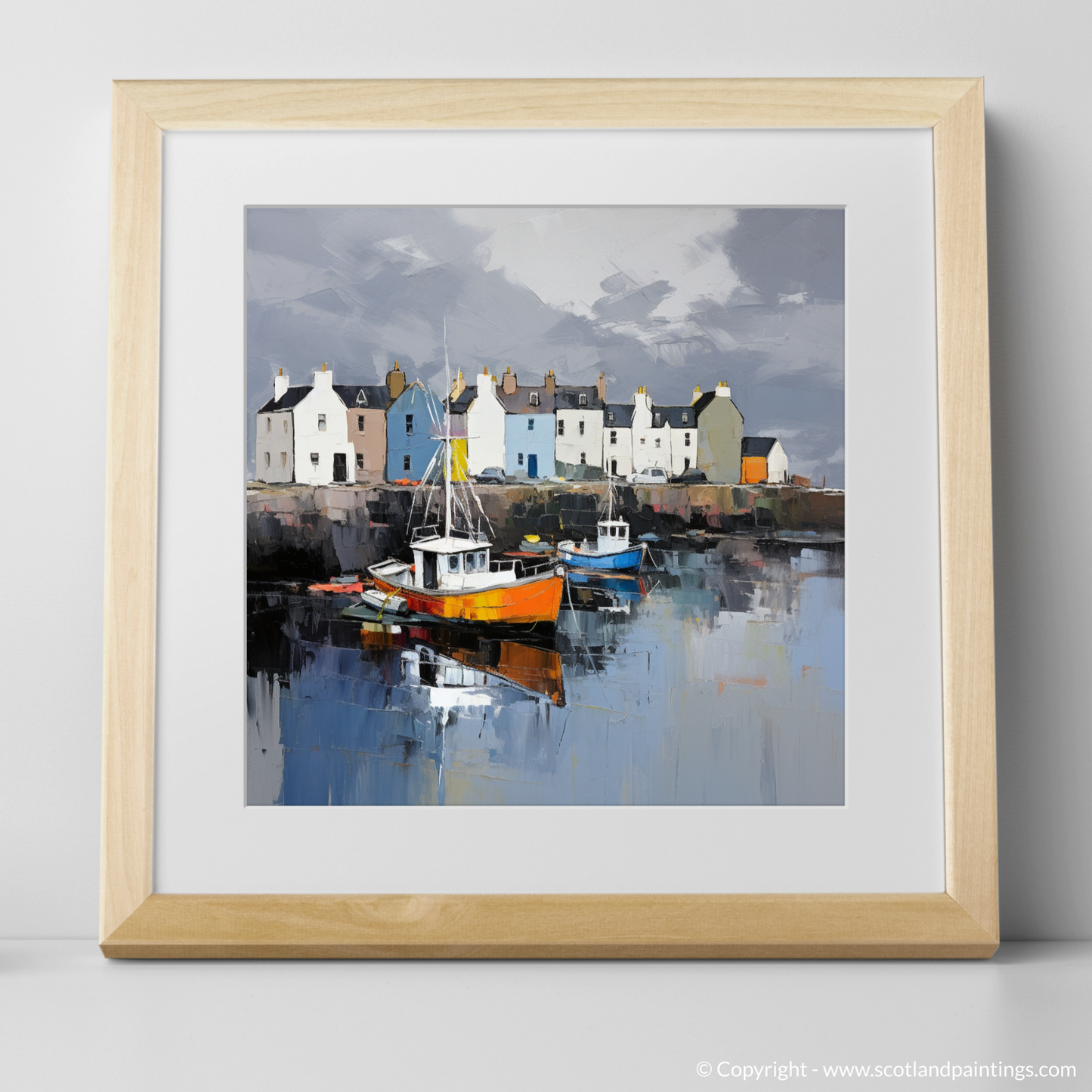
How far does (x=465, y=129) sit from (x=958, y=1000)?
1067 mm

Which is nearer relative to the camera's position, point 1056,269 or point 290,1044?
point 290,1044

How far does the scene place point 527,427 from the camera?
3.22 ft

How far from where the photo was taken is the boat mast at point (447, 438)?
991 millimetres

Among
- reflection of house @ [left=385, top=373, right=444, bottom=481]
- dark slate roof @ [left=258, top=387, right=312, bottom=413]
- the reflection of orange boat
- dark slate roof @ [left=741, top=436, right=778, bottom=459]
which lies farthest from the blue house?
dark slate roof @ [left=741, top=436, right=778, bottom=459]

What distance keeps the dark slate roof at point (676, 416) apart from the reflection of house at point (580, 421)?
0.21 feet

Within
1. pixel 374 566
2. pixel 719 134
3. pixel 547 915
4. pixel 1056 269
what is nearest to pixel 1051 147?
pixel 1056 269

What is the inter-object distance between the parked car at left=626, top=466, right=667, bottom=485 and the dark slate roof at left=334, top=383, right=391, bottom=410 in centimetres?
29

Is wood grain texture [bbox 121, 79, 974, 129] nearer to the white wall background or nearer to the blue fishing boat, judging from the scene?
the white wall background

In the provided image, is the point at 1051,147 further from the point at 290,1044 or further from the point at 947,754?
the point at 290,1044

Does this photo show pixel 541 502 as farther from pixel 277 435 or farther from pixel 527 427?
pixel 277 435

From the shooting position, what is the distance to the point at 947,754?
963 millimetres

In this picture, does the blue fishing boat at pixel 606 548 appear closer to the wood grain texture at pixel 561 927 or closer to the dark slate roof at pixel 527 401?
the dark slate roof at pixel 527 401

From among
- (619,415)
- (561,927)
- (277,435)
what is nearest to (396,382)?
(277,435)

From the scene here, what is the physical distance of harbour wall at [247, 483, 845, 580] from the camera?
0.99 metres
